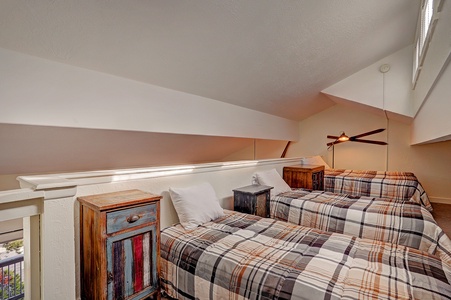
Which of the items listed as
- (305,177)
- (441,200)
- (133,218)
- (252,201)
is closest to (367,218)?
(252,201)

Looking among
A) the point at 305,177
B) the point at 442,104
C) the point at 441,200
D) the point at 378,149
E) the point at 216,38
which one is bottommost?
the point at 441,200

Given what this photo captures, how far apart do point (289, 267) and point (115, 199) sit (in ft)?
3.71

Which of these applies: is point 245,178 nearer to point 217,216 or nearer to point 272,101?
point 217,216

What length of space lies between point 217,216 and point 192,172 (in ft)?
1.64

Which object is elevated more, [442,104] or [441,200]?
[442,104]

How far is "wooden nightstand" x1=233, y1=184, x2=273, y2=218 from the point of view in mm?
2494

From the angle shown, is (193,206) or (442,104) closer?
(442,104)

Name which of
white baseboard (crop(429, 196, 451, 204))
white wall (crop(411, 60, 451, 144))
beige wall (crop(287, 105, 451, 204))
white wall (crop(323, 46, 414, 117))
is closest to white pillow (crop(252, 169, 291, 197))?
white wall (crop(411, 60, 451, 144))

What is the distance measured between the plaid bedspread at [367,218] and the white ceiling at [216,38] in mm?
1600

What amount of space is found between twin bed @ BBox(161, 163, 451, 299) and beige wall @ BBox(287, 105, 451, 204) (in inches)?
122

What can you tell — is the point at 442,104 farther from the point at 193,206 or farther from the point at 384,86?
the point at 384,86

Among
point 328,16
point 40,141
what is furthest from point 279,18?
point 40,141

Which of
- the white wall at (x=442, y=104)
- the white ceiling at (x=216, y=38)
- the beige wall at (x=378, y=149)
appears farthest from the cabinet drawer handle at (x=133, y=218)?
the beige wall at (x=378, y=149)

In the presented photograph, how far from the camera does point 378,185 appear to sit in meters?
3.50
